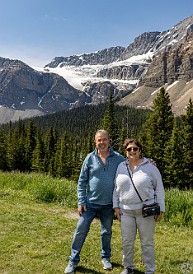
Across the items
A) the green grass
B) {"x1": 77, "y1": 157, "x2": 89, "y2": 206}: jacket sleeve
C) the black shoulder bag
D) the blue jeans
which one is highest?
{"x1": 77, "y1": 157, "x2": 89, "y2": 206}: jacket sleeve

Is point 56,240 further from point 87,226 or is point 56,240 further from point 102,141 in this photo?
point 102,141

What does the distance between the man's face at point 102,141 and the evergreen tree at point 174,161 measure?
110 ft

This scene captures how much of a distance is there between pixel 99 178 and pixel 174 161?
33.8m

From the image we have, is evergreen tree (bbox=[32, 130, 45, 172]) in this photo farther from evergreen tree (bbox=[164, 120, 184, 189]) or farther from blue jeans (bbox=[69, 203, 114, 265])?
blue jeans (bbox=[69, 203, 114, 265])

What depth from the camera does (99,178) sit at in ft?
18.2

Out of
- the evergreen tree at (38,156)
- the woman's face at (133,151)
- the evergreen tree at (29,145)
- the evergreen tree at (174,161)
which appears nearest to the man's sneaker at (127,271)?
the woman's face at (133,151)

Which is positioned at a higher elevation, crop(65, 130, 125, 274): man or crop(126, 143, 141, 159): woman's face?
crop(126, 143, 141, 159): woman's face

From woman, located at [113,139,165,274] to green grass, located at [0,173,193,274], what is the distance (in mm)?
851

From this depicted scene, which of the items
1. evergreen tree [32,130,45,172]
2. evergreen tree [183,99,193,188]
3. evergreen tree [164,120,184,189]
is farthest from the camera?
evergreen tree [32,130,45,172]

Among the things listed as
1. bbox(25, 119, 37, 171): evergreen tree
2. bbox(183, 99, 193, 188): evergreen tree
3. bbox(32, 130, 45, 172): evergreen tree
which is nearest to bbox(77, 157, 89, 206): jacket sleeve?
bbox(183, 99, 193, 188): evergreen tree

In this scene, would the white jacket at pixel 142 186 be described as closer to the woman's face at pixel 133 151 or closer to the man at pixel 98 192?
the woman's face at pixel 133 151

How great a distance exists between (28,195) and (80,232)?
21.2 ft

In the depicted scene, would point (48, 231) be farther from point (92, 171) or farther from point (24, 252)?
point (92, 171)

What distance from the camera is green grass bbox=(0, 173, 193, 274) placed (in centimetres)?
582
